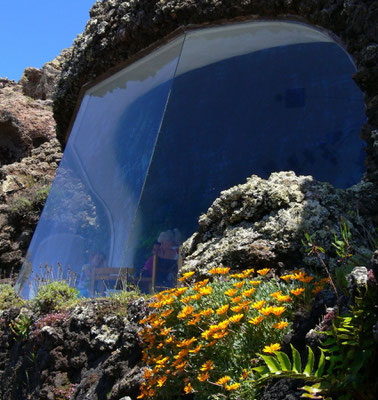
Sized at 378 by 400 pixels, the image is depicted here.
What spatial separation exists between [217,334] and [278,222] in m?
1.27

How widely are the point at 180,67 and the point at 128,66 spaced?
1250mm

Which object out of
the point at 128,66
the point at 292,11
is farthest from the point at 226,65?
the point at 128,66

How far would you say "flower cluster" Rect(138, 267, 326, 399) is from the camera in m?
2.00

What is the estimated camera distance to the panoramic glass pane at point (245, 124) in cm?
434

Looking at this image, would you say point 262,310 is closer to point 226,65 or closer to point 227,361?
point 227,361

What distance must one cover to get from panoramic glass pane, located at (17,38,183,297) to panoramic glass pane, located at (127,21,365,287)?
0.20 metres

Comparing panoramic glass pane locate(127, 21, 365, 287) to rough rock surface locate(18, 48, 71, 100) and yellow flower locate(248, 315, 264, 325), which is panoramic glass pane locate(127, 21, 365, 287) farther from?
rough rock surface locate(18, 48, 71, 100)

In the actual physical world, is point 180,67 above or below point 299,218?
above

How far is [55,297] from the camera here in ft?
13.5

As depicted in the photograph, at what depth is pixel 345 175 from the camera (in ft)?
13.4

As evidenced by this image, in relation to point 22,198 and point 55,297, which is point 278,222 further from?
point 22,198

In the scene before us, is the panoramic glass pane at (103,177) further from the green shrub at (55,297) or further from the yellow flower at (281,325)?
the yellow flower at (281,325)

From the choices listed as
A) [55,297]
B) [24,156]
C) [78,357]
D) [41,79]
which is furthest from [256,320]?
[41,79]

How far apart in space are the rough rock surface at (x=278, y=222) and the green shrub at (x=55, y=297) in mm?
1208
